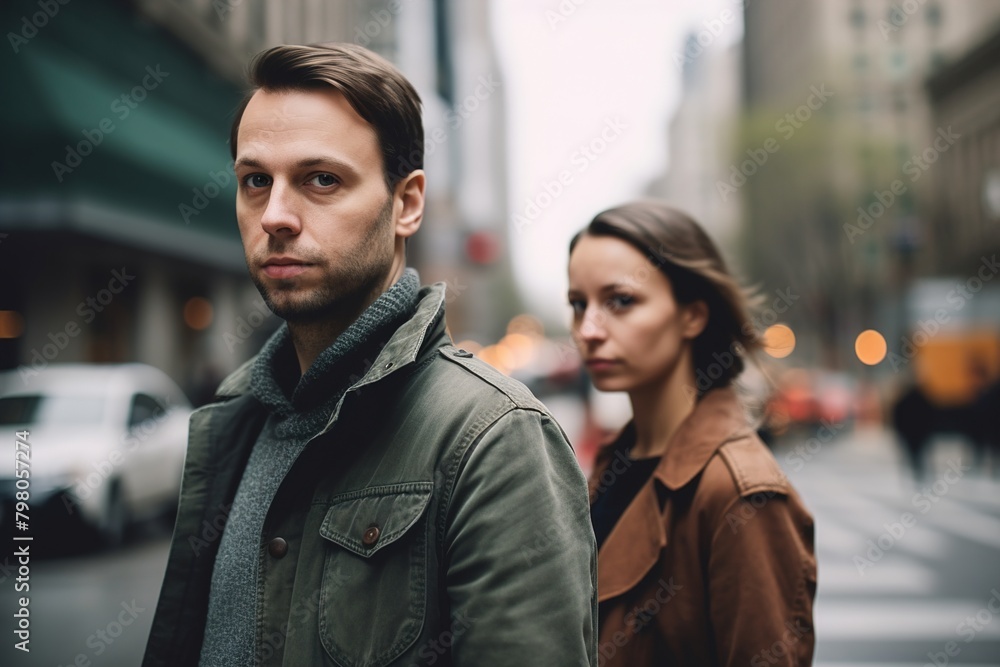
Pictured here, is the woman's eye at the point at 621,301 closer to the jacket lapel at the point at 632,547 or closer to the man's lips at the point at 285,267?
the jacket lapel at the point at 632,547

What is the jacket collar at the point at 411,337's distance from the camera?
5.57ft

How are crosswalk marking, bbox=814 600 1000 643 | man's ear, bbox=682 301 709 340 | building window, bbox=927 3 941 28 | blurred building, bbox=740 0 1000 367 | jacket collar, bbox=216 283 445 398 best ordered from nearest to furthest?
jacket collar, bbox=216 283 445 398, man's ear, bbox=682 301 709 340, crosswalk marking, bbox=814 600 1000 643, blurred building, bbox=740 0 1000 367, building window, bbox=927 3 941 28

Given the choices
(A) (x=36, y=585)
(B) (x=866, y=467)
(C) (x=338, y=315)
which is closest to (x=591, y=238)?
(C) (x=338, y=315)

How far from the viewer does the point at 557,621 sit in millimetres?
1503

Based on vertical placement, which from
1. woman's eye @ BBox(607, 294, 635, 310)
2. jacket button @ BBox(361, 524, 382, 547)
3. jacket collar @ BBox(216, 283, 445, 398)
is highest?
jacket collar @ BBox(216, 283, 445, 398)

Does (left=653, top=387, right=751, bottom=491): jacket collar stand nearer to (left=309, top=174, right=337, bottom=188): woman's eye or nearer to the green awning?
(left=309, top=174, right=337, bottom=188): woman's eye

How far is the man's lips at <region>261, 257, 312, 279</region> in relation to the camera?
1777 millimetres

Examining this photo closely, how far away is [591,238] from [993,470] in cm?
1880

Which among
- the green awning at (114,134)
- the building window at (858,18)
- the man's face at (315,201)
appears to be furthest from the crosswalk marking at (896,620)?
the building window at (858,18)

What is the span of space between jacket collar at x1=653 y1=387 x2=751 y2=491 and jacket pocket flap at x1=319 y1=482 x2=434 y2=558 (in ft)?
3.27

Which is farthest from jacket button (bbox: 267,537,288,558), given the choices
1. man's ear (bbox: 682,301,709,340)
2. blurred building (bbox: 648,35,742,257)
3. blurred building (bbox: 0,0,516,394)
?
blurred building (bbox: 648,35,742,257)

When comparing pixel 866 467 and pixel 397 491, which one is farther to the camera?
pixel 866 467

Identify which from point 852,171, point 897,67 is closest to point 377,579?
point 852,171

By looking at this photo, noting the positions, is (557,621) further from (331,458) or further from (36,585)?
(36,585)
